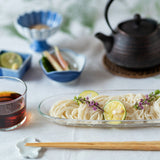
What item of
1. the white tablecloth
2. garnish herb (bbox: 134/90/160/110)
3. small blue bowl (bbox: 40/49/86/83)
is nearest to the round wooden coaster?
the white tablecloth

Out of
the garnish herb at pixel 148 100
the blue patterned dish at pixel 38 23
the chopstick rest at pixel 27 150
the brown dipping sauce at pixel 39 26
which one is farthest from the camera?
the brown dipping sauce at pixel 39 26

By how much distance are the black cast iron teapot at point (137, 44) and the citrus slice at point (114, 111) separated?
419 millimetres

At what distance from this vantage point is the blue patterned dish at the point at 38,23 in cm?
185

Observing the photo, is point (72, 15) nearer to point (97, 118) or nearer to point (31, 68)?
point (31, 68)

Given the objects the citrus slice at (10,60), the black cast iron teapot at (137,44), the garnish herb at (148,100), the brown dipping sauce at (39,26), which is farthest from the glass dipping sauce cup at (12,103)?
the brown dipping sauce at (39,26)

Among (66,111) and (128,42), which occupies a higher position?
(128,42)

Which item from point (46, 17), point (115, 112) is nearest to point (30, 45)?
point (46, 17)

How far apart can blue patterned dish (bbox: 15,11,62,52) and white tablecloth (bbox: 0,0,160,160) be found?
9 centimetres

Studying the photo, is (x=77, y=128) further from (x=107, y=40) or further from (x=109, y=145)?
(x=107, y=40)

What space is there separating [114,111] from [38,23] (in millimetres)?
1050

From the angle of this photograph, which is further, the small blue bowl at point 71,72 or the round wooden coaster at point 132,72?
the round wooden coaster at point 132,72

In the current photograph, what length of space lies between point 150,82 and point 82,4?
1.12m

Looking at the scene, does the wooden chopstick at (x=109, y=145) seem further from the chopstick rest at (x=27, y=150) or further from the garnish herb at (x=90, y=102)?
the garnish herb at (x=90, y=102)

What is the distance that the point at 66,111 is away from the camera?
1.34 metres
